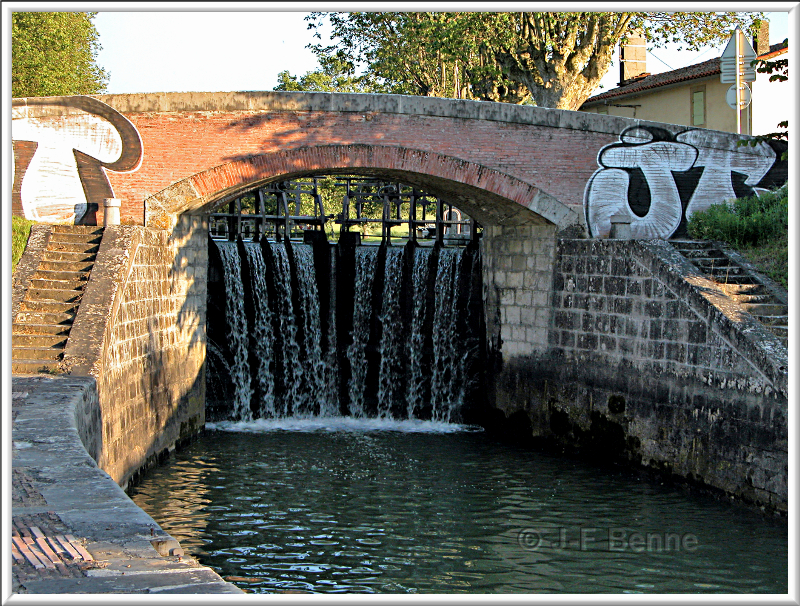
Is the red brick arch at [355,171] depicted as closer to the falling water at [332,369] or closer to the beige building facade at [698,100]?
the falling water at [332,369]

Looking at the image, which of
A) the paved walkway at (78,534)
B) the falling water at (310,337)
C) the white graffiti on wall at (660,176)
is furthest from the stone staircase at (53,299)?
the white graffiti on wall at (660,176)

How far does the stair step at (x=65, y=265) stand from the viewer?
1279 cm

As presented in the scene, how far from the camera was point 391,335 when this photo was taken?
734 inches

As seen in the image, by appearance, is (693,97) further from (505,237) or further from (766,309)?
(766,309)

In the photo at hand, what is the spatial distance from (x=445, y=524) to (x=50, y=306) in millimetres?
5683

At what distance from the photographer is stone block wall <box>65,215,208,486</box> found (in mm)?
11145

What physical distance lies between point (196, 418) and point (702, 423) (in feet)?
26.6

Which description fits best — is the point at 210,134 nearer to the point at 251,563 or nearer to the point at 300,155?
the point at 300,155

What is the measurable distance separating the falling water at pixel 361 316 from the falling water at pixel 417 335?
863 millimetres

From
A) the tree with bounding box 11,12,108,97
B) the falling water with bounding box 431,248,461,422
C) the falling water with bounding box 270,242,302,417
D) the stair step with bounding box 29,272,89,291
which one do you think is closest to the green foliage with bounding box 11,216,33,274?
the stair step with bounding box 29,272,89,291

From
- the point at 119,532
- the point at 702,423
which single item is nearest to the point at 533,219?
the point at 702,423

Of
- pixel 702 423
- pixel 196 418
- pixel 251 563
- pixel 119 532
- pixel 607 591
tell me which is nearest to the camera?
pixel 119 532

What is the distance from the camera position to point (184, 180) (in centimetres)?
1463

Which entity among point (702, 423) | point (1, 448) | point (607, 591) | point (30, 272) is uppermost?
point (30, 272)
